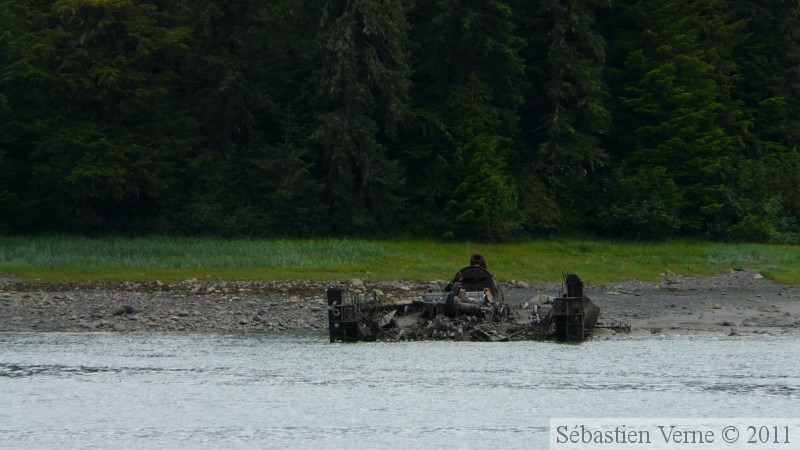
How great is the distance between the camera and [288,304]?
4269cm

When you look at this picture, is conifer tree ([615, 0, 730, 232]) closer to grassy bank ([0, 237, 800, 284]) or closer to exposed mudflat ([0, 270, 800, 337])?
grassy bank ([0, 237, 800, 284])

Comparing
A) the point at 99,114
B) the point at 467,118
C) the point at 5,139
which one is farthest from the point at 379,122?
the point at 5,139

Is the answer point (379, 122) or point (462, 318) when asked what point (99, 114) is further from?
point (462, 318)

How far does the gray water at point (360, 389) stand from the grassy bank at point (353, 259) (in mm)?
13943

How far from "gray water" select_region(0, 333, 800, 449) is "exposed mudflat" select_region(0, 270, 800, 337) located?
3.19 metres

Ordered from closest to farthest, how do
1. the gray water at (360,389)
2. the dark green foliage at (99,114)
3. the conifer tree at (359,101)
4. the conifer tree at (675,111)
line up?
the gray water at (360,389)
the dark green foliage at (99,114)
the conifer tree at (359,101)
the conifer tree at (675,111)

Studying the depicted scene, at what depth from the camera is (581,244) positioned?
197 ft

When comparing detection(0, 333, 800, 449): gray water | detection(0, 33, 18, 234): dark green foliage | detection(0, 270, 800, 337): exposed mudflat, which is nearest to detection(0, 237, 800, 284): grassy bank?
detection(0, 270, 800, 337): exposed mudflat

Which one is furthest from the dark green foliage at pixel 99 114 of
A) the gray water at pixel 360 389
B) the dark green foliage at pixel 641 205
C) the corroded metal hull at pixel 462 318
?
the corroded metal hull at pixel 462 318

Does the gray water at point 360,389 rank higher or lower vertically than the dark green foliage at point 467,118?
lower

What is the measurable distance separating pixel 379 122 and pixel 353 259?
39.7 ft

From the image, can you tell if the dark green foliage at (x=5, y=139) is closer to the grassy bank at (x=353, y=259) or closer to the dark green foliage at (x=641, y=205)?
the grassy bank at (x=353, y=259)

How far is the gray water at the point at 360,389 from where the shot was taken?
77.5ft

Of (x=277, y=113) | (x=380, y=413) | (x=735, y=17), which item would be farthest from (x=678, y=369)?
(x=735, y=17)
